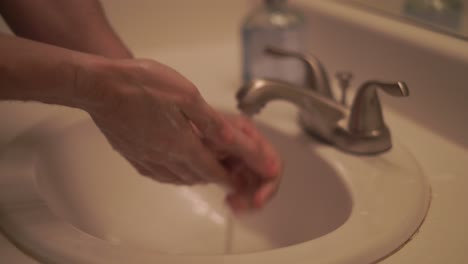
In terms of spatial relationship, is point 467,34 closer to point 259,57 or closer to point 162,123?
point 259,57

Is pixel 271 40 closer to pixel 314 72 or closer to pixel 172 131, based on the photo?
pixel 314 72

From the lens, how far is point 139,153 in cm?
42

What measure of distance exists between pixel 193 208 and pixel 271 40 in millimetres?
264

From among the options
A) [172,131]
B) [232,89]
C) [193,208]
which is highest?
[172,131]

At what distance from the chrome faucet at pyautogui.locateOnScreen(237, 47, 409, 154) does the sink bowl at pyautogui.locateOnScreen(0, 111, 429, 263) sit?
0.02m

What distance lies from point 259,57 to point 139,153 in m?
0.32

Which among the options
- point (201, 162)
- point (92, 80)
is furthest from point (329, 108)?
point (92, 80)

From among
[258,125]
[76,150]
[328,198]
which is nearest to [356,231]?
[328,198]

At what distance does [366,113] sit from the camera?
1.59ft

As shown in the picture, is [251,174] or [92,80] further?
[251,174]

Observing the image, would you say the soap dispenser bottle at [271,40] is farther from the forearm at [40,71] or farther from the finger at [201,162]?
the forearm at [40,71]

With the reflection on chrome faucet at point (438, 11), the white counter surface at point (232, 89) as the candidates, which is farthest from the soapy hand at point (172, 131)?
the reflection on chrome faucet at point (438, 11)

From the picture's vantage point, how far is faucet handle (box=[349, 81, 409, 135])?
0.48m

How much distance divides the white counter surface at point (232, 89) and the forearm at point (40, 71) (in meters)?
0.13
